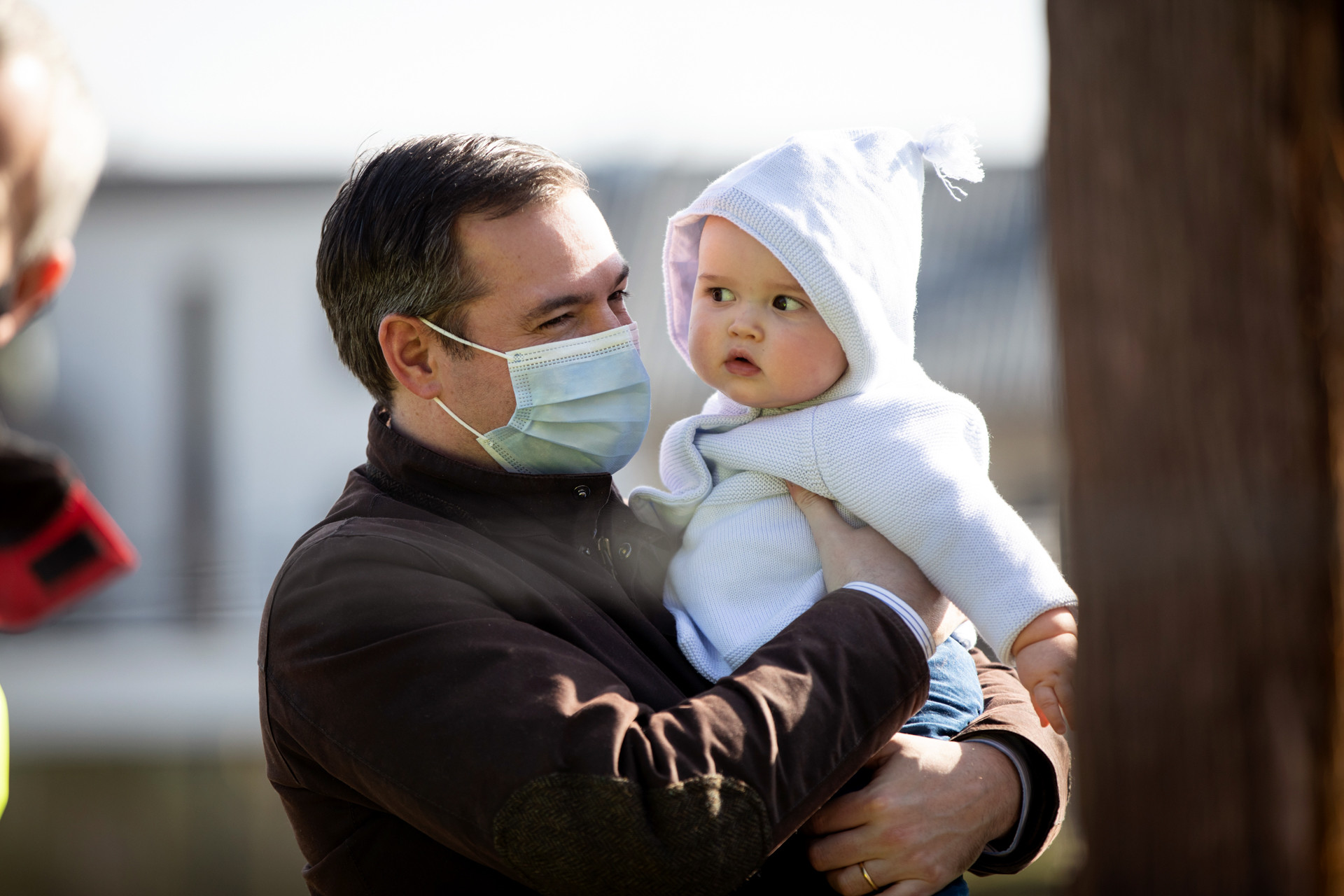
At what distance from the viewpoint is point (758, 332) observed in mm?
2246

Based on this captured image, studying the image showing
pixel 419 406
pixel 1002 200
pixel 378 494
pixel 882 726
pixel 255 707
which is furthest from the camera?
pixel 1002 200

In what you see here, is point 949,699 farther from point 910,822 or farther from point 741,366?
point 741,366

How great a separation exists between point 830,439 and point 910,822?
663mm

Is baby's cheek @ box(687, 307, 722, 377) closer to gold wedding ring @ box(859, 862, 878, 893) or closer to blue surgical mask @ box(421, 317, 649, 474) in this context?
blue surgical mask @ box(421, 317, 649, 474)

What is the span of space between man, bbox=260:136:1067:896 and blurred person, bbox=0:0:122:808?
1.50ft

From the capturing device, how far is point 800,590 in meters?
2.14

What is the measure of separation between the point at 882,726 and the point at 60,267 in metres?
1.28

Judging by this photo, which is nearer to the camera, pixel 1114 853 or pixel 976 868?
pixel 1114 853

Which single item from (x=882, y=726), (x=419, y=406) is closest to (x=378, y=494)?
(x=419, y=406)

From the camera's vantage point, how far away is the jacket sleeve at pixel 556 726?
1.61m

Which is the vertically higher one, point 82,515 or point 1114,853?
point 82,515

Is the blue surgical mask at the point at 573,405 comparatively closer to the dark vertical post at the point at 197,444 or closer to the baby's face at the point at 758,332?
the baby's face at the point at 758,332

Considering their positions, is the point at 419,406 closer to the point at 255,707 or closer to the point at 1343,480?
the point at 1343,480

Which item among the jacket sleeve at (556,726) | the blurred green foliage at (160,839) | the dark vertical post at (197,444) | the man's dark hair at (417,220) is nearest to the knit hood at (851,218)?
the man's dark hair at (417,220)
